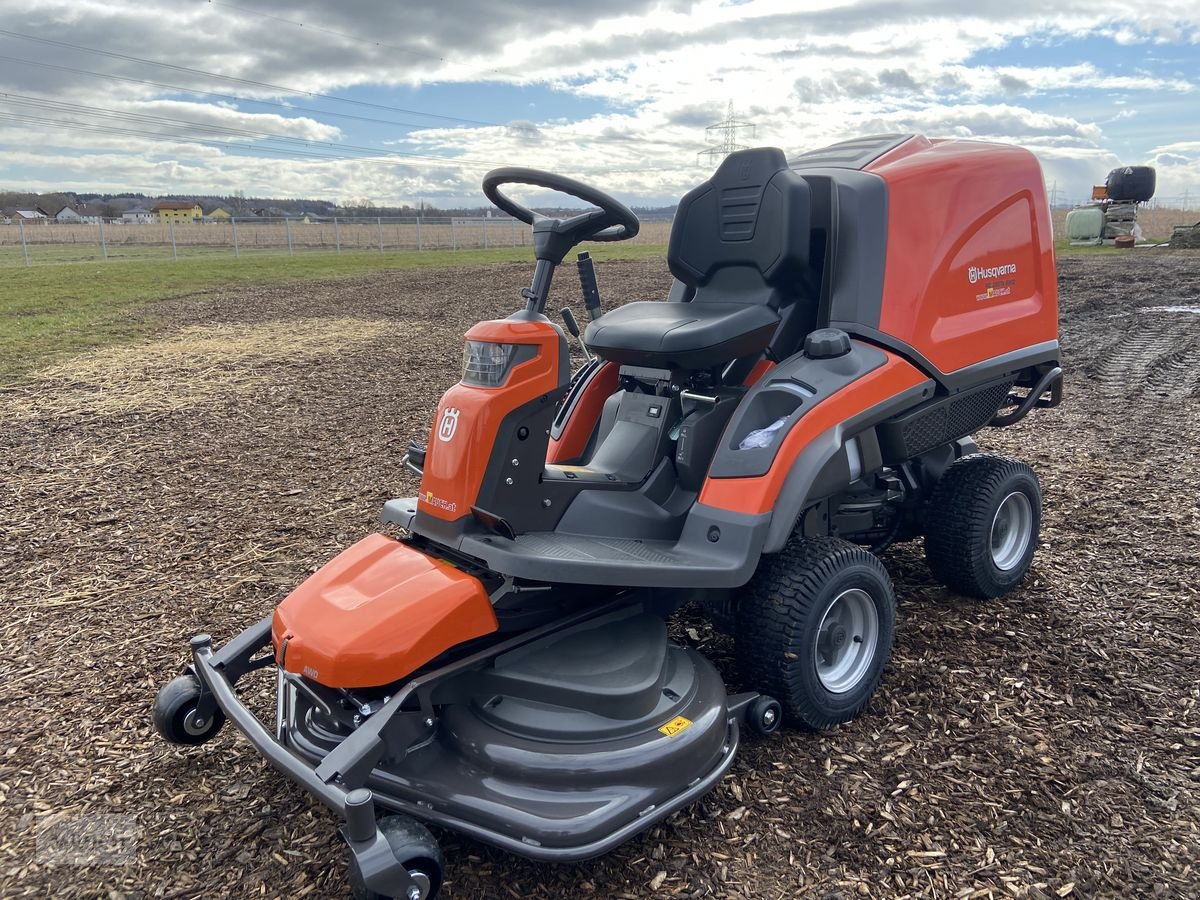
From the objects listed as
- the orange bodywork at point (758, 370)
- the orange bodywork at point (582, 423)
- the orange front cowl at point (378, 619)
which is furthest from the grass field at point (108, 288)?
the orange bodywork at point (758, 370)

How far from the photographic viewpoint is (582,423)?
12.0 ft

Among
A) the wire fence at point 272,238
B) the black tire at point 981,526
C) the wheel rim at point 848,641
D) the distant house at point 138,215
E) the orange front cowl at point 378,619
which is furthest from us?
the distant house at point 138,215

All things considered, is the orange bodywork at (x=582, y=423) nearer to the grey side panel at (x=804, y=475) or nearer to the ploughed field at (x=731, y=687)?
the ploughed field at (x=731, y=687)

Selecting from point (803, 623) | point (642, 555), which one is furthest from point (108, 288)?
point (803, 623)

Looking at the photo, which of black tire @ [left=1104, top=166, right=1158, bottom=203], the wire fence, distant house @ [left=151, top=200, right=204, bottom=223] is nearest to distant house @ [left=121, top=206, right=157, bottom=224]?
distant house @ [left=151, top=200, right=204, bottom=223]

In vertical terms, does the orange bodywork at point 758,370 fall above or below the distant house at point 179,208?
below

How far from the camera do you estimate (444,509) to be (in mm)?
2732

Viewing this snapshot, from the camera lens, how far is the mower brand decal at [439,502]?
271 centimetres

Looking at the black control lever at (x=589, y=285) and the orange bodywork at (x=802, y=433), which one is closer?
the orange bodywork at (x=802, y=433)

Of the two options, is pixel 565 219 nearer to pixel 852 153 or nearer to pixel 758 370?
pixel 758 370

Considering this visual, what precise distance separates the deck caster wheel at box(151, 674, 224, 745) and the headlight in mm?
1322

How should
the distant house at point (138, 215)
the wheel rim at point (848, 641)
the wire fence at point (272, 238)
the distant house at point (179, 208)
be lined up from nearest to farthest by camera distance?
the wheel rim at point (848, 641) < the wire fence at point (272, 238) < the distant house at point (138, 215) < the distant house at point (179, 208)

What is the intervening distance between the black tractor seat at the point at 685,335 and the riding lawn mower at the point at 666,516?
0.03 ft

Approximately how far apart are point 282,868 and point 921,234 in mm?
2933
